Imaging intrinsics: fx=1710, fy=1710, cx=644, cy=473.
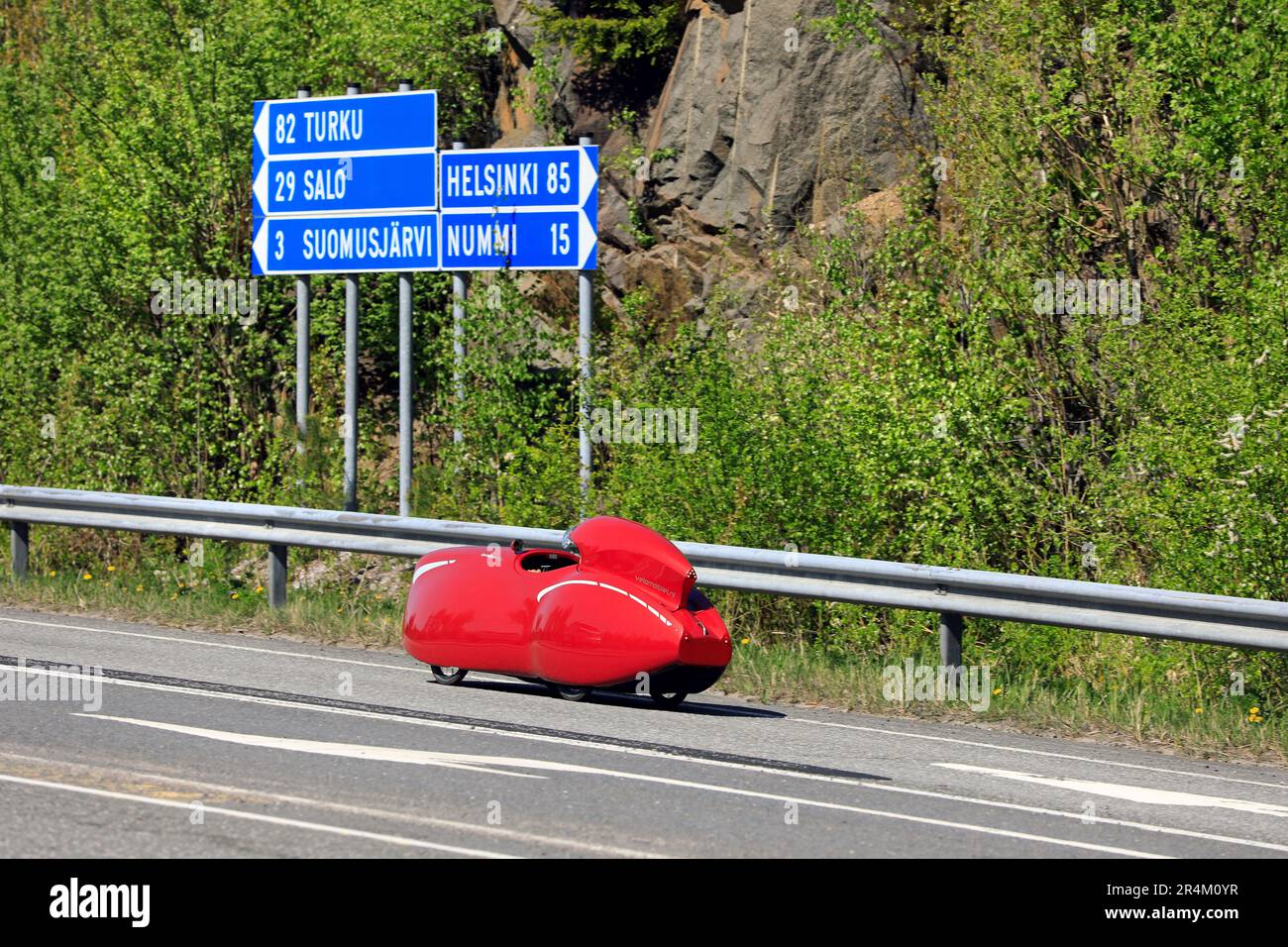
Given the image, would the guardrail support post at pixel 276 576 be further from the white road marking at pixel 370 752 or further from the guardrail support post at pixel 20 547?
the white road marking at pixel 370 752

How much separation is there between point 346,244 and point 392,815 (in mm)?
12841

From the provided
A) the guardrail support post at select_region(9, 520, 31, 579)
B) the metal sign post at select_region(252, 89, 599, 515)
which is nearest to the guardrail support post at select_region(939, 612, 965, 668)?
the metal sign post at select_region(252, 89, 599, 515)

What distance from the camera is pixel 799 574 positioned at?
12.7 m

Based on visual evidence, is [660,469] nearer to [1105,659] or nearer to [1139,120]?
[1105,659]

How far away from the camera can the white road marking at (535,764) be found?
7633 mm

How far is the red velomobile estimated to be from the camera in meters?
10.4

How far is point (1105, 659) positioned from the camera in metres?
12.8

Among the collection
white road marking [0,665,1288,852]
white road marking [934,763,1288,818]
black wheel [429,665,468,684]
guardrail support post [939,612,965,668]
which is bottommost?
white road marking [934,763,1288,818]

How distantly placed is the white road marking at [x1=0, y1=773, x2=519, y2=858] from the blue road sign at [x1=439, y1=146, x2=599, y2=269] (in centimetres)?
1073

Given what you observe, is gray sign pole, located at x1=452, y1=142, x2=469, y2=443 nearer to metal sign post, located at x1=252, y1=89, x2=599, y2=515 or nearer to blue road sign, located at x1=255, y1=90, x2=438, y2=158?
metal sign post, located at x1=252, y1=89, x2=599, y2=515

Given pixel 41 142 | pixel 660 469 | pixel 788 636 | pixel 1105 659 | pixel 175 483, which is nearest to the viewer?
pixel 1105 659

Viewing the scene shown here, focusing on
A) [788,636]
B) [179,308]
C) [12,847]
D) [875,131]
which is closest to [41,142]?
[179,308]

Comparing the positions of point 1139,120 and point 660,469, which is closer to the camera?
point 660,469
